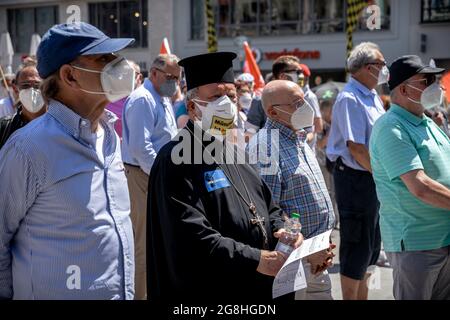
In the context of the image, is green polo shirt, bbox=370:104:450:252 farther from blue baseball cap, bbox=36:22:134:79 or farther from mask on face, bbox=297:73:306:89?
mask on face, bbox=297:73:306:89

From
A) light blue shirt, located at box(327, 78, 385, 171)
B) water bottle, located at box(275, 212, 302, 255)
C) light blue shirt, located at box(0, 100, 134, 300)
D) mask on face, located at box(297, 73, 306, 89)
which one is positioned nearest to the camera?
light blue shirt, located at box(0, 100, 134, 300)

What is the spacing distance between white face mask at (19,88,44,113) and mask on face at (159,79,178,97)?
1485mm

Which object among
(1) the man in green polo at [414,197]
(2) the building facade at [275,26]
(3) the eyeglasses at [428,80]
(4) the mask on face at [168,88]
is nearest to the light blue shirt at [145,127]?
(4) the mask on face at [168,88]

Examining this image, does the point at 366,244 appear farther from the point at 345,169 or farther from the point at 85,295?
the point at 85,295

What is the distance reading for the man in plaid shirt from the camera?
358 cm

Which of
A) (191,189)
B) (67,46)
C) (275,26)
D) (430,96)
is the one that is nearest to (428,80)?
(430,96)

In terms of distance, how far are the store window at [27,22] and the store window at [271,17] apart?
27.5 feet

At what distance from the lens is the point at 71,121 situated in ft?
7.69

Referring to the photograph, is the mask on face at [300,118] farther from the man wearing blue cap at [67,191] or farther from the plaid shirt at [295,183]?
the man wearing blue cap at [67,191]

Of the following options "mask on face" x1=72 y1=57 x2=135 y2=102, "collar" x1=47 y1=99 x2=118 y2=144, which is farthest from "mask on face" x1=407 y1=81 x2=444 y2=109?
"collar" x1=47 y1=99 x2=118 y2=144

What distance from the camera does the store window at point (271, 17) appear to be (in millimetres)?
26766

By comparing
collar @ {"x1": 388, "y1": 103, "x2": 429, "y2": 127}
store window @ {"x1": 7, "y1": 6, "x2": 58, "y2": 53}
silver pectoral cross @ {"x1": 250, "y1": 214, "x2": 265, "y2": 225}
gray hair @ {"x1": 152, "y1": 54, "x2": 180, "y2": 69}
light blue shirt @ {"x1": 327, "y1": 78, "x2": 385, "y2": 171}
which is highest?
store window @ {"x1": 7, "y1": 6, "x2": 58, "y2": 53}
